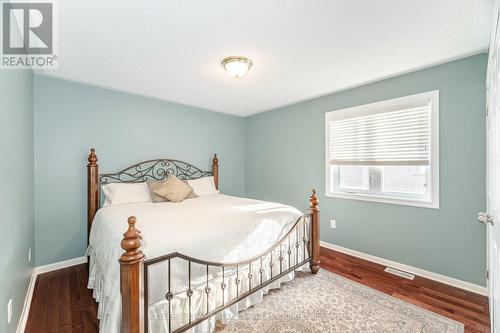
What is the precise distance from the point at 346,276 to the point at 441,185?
4.86ft

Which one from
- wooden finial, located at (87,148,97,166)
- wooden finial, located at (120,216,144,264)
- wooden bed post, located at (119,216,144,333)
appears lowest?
wooden bed post, located at (119,216,144,333)

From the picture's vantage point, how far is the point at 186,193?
11.0 ft

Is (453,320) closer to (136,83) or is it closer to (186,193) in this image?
(186,193)

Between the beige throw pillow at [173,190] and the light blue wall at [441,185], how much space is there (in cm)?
192

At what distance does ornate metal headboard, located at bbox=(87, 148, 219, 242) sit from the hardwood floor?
0.73 metres

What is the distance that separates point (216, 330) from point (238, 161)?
349 centimetres

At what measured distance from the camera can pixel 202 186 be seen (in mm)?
3896

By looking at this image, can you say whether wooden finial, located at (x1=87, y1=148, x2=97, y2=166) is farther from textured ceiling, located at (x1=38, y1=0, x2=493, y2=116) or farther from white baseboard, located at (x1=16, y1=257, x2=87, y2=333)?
white baseboard, located at (x1=16, y1=257, x2=87, y2=333)

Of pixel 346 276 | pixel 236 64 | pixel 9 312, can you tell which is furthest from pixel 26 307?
pixel 346 276

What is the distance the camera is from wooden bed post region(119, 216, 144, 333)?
1.29 metres

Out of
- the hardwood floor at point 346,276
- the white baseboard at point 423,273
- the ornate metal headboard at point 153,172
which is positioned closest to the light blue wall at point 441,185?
the white baseboard at point 423,273

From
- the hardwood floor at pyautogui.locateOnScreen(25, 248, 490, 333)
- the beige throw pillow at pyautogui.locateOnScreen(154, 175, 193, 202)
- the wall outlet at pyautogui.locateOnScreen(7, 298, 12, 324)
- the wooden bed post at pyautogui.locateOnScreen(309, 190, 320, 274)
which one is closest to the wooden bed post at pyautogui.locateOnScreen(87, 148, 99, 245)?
the hardwood floor at pyautogui.locateOnScreen(25, 248, 490, 333)

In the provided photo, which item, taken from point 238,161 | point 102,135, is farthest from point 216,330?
point 238,161

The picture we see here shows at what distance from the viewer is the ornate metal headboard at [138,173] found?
306 centimetres
